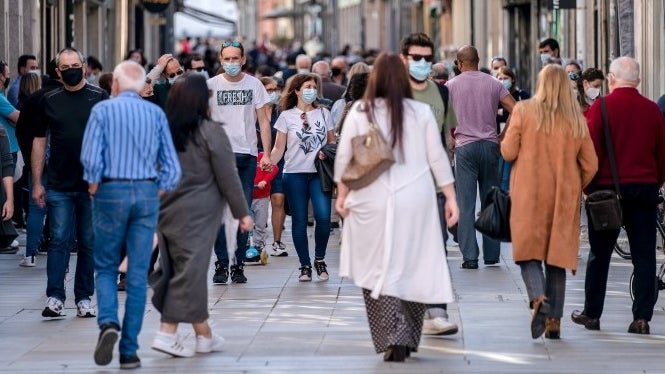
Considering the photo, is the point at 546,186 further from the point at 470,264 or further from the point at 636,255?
the point at 470,264

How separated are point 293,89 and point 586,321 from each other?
433cm

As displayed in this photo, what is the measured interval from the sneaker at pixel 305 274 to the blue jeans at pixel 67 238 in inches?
103

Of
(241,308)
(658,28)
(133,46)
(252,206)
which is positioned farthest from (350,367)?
(133,46)

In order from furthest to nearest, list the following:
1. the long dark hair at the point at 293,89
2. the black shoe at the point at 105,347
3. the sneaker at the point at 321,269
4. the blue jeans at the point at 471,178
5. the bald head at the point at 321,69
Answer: the bald head at the point at 321,69 < the blue jeans at the point at 471,178 < the long dark hair at the point at 293,89 < the sneaker at the point at 321,269 < the black shoe at the point at 105,347

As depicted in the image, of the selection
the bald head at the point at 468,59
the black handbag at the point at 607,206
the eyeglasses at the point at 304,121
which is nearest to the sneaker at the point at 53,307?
the eyeglasses at the point at 304,121

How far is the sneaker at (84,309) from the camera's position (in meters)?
12.5

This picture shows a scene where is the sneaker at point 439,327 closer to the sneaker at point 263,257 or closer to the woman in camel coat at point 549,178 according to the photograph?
the woman in camel coat at point 549,178

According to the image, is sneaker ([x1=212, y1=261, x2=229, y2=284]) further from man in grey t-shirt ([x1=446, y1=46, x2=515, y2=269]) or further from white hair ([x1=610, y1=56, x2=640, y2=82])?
white hair ([x1=610, y1=56, x2=640, y2=82])

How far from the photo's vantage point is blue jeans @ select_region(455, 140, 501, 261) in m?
15.3

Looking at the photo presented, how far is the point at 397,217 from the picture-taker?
1002 centimetres

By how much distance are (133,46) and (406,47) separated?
31174 millimetres

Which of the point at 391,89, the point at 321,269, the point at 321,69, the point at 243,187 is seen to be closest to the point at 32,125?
the point at 243,187

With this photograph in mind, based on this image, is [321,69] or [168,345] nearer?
[168,345]

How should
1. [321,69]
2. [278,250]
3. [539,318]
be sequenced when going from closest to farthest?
[539,318]
[278,250]
[321,69]
